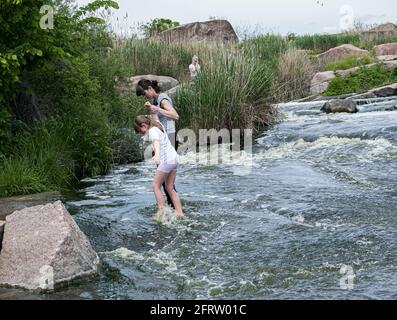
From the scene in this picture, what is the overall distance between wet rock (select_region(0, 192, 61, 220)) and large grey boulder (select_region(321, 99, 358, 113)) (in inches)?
457

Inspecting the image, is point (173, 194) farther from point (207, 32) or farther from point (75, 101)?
point (207, 32)

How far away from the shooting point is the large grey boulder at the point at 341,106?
18281 millimetres

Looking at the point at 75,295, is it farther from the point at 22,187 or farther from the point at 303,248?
the point at 22,187

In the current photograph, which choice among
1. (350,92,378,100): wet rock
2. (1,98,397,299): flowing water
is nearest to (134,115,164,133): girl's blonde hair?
(1,98,397,299): flowing water

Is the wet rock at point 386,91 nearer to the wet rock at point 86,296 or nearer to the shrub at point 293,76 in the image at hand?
the shrub at point 293,76

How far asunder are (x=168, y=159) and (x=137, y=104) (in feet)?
25.1

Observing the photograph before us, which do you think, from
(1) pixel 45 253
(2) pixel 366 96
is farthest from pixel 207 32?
(1) pixel 45 253

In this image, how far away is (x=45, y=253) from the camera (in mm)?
5441

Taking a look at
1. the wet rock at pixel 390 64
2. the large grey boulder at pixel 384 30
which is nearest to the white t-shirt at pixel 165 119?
the wet rock at pixel 390 64

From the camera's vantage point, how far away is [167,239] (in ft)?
22.4

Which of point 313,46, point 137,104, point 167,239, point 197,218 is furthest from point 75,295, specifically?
point 313,46

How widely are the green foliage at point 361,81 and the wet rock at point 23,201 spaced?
15889 mm

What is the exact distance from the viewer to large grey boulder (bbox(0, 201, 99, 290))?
534 cm
